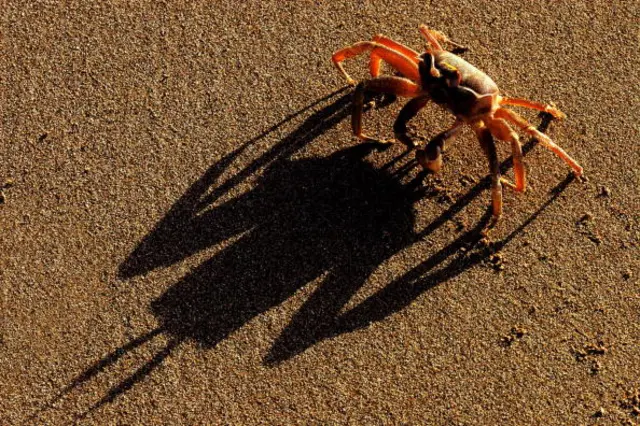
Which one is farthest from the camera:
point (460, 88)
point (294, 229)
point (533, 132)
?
point (294, 229)

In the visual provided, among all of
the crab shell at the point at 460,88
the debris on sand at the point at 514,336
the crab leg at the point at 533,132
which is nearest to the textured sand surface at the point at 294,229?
the debris on sand at the point at 514,336

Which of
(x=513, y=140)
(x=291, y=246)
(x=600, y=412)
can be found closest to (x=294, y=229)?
(x=291, y=246)

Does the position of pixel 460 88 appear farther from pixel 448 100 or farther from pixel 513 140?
pixel 513 140

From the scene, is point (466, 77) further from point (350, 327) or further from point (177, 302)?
point (177, 302)

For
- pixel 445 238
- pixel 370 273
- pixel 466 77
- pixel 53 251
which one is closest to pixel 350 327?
pixel 370 273

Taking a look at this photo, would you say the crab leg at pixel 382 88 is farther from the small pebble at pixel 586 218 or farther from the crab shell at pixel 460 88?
the small pebble at pixel 586 218

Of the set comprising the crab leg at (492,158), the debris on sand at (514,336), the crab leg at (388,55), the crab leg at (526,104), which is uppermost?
the crab leg at (388,55)

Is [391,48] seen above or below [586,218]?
above

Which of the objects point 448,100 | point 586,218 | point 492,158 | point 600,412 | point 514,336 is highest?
point 448,100
